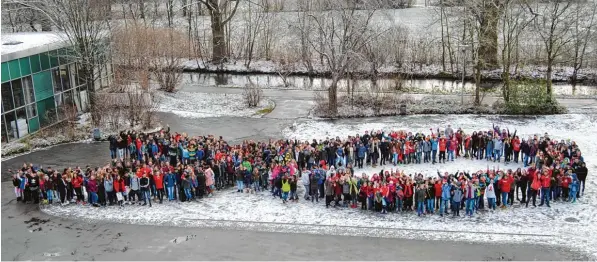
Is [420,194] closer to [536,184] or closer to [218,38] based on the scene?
[536,184]

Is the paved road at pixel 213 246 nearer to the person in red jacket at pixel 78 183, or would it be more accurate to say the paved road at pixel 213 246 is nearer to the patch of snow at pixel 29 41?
the person in red jacket at pixel 78 183

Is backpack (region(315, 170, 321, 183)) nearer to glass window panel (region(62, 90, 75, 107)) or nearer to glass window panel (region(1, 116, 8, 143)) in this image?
glass window panel (region(1, 116, 8, 143))

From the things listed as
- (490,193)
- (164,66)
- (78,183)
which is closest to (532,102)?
(490,193)

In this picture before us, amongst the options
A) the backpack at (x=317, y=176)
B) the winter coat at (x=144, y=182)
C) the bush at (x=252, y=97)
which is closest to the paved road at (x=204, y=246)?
the winter coat at (x=144, y=182)

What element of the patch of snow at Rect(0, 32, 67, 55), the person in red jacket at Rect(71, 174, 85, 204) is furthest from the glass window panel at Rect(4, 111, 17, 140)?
the person in red jacket at Rect(71, 174, 85, 204)

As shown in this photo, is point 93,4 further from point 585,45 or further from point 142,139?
point 585,45
